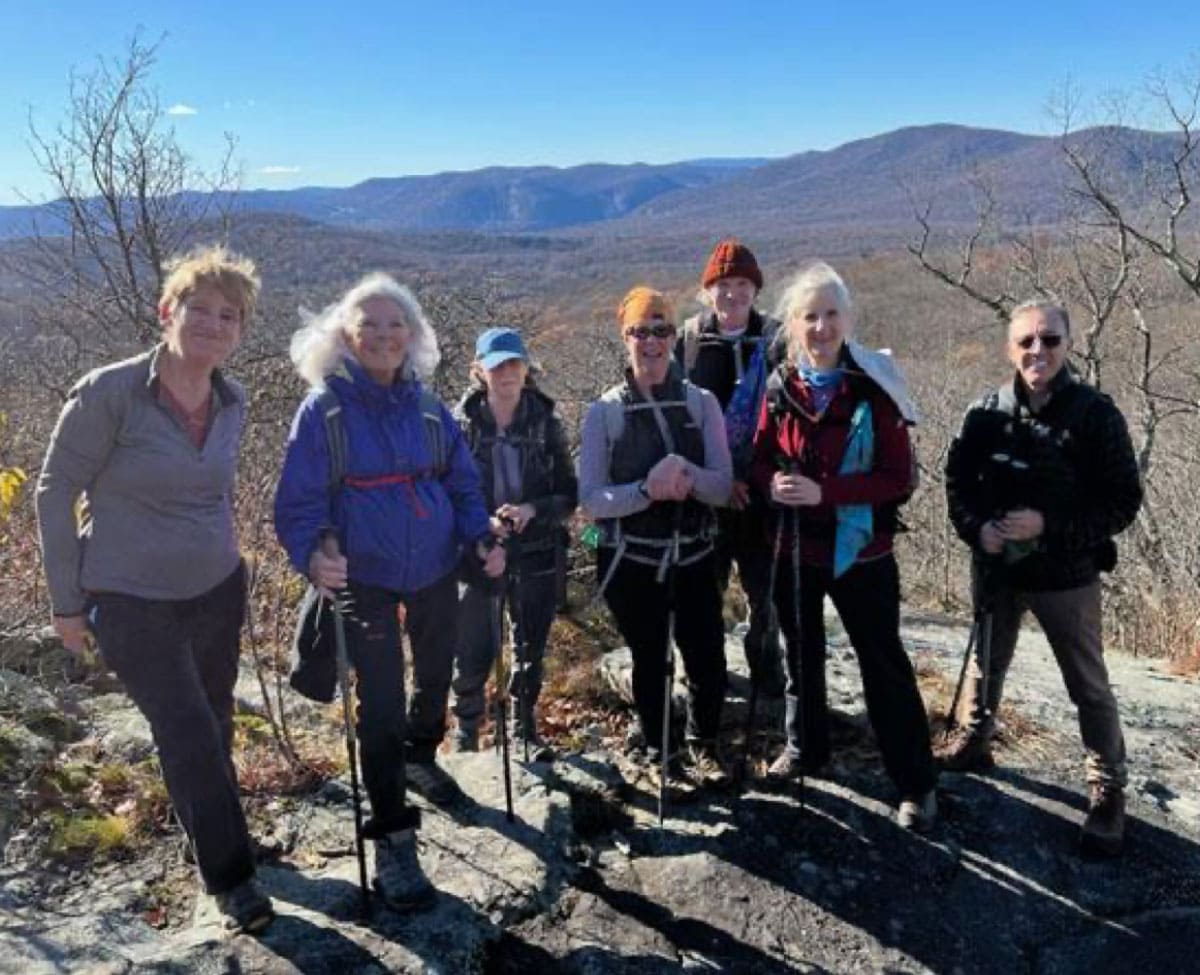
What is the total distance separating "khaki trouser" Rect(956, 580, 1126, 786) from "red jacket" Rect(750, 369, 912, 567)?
27.4 inches

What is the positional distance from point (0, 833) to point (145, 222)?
9.24 m

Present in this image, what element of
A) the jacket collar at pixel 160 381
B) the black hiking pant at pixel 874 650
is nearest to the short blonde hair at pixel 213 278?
the jacket collar at pixel 160 381

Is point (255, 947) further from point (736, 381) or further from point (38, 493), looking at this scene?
point (736, 381)

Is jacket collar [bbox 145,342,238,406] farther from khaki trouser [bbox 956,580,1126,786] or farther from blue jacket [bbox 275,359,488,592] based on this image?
khaki trouser [bbox 956,580,1126,786]

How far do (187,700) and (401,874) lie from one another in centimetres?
96

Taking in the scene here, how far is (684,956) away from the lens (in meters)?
3.42

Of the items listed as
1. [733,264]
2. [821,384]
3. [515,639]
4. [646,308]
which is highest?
[733,264]

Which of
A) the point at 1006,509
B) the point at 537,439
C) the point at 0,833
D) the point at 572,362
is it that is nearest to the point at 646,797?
the point at 537,439

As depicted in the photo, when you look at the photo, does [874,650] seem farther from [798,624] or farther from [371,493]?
[371,493]

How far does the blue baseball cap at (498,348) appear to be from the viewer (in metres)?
4.18

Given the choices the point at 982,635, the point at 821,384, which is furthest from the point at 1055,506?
the point at 821,384

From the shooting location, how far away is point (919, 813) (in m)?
4.08

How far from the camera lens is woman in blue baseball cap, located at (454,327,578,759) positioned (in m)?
4.27

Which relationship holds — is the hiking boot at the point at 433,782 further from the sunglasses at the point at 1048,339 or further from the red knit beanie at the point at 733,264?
the sunglasses at the point at 1048,339
